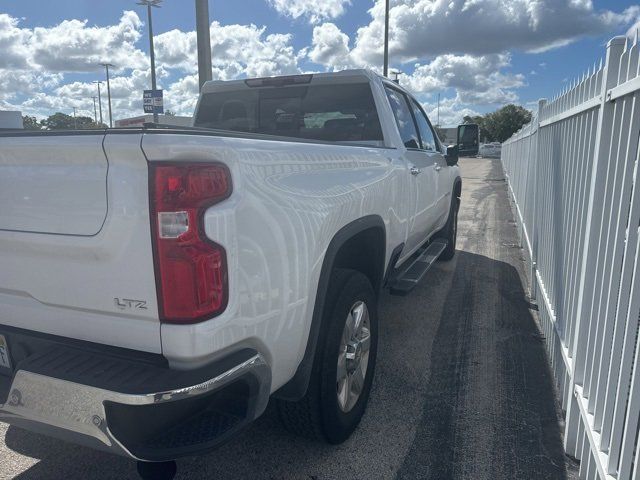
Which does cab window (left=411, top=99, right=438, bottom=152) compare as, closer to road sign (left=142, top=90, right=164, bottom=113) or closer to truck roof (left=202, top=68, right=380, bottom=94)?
truck roof (left=202, top=68, right=380, bottom=94)

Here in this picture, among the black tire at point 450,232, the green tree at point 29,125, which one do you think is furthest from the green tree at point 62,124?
the black tire at point 450,232

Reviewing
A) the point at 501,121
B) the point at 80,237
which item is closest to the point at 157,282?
the point at 80,237

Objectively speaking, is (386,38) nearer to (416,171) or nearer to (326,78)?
(326,78)

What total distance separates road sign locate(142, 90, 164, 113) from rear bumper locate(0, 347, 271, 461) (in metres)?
15.4

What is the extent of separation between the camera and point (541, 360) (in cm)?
383

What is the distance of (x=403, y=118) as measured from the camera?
4.43 m

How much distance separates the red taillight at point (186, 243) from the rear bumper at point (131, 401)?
22 centimetres

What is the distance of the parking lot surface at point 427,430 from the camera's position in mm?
2574

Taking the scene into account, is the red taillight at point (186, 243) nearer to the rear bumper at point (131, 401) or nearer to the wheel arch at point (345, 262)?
the rear bumper at point (131, 401)

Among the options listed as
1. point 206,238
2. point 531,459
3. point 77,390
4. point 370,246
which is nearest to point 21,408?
point 77,390

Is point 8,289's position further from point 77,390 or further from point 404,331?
point 404,331

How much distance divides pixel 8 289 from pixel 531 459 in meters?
2.62

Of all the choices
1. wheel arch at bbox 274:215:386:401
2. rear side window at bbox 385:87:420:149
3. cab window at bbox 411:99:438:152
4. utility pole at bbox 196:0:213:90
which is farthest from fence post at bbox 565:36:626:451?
utility pole at bbox 196:0:213:90

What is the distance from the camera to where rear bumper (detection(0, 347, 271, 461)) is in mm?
1664
